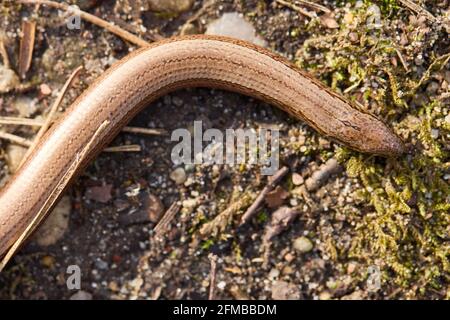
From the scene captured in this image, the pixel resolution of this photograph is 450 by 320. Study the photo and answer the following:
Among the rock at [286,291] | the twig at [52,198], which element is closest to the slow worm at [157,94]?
the twig at [52,198]

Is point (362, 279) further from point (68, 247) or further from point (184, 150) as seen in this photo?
point (68, 247)

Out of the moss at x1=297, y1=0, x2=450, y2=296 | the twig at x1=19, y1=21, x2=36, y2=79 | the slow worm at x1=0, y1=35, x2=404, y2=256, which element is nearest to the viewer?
the slow worm at x1=0, y1=35, x2=404, y2=256

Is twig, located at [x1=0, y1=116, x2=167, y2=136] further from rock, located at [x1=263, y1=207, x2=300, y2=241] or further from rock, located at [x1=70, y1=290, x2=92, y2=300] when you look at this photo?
rock, located at [x1=70, y1=290, x2=92, y2=300]

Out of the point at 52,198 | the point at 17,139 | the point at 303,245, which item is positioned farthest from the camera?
the point at 303,245

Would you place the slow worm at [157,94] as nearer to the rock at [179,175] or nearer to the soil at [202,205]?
the soil at [202,205]

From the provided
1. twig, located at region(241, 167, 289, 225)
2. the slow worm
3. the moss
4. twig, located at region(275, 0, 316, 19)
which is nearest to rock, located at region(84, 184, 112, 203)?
the slow worm

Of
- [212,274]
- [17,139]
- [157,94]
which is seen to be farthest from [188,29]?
[212,274]

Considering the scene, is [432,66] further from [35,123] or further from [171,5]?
[35,123]
